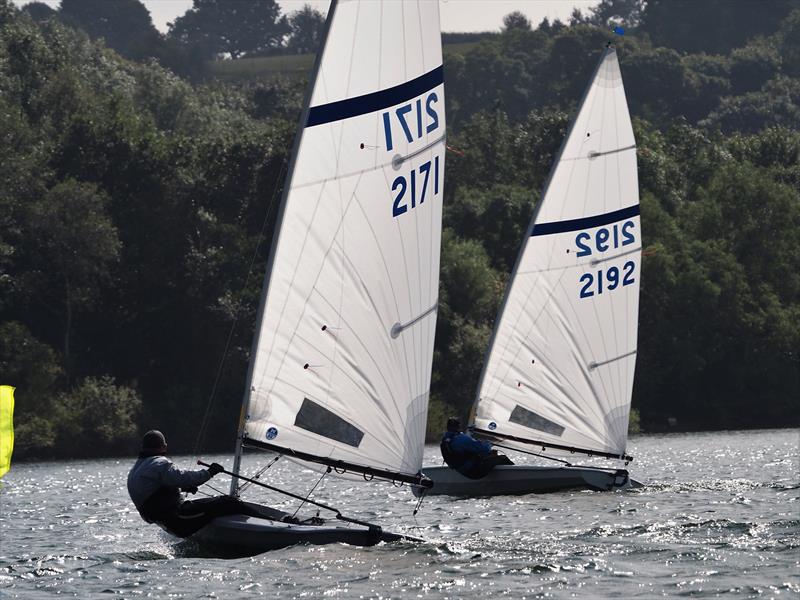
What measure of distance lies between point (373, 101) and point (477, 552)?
597 centimetres

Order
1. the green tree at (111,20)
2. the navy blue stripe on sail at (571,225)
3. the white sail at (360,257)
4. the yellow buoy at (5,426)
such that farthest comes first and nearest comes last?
the green tree at (111,20) < the navy blue stripe on sail at (571,225) < the white sail at (360,257) < the yellow buoy at (5,426)

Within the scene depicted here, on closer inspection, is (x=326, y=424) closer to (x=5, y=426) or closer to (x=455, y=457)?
(x=5, y=426)

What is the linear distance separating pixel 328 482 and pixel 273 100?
237ft

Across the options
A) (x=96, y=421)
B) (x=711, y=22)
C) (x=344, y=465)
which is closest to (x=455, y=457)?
(x=344, y=465)

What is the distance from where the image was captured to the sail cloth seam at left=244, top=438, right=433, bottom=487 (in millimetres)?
19406

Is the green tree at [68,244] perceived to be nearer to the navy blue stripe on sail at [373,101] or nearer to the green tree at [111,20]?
the navy blue stripe on sail at [373,101]

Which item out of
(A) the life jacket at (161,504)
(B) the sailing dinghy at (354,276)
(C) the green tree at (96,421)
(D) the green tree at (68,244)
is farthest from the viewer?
(D) the green tree at (68,244)

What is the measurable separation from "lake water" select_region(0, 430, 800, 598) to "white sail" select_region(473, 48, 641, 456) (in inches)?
85.4

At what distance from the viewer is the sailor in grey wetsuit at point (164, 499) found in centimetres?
1881

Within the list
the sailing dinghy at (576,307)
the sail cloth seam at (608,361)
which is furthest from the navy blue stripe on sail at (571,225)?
the sail cloth seam at (608,361)

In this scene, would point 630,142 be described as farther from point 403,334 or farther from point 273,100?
point 273,100

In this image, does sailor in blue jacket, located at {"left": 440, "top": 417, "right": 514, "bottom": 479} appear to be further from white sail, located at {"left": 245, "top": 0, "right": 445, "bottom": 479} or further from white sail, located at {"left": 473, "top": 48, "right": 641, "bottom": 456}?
white sail, located at {"left": 245, "top": 0, "right": 445, "bottom": 479}

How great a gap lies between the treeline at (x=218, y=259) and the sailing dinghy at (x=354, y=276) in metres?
29.4

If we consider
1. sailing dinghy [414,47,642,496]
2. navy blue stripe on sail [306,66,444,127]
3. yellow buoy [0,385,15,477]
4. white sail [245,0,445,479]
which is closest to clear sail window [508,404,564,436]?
sailing dinghy [414,47,642,496]
